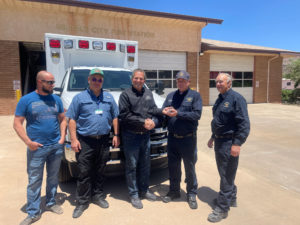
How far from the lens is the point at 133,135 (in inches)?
127

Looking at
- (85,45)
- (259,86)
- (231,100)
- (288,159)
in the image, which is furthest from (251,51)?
(231,100)

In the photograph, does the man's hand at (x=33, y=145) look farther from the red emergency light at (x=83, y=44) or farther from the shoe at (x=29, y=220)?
the red emergency light at (x=83, y=44)

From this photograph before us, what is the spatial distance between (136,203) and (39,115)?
177cm

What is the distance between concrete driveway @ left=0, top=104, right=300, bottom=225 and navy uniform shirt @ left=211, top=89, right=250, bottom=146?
1.12m

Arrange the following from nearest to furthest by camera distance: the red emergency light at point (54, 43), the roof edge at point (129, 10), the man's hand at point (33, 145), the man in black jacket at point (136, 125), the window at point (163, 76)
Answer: the man's hand at point (33, 145)
the man in black jacket at point (136, 125)
the red emergency light at point (54, 43)
the roof edge at point (129, 10)
the window at point (163, 76)

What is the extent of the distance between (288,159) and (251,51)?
43.7ft

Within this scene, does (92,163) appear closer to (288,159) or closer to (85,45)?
(85,45)

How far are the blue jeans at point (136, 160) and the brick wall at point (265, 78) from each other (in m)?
17.2

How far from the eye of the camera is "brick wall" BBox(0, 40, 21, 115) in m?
11.2

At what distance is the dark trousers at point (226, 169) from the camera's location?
2963mm

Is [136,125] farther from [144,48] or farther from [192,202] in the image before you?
[144,48]

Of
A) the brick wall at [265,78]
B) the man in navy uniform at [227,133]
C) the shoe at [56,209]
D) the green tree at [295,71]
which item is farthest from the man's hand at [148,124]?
the green tree at [295,71]

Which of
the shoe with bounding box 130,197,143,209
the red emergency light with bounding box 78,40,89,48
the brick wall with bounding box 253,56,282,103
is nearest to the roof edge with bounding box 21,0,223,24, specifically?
the brick wall with bounding box 253,56,282,103

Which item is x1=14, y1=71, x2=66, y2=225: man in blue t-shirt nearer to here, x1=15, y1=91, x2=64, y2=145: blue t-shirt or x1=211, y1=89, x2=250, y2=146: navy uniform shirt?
x1=15, y1=91, x2=64, y2=145: blue t-shirt
